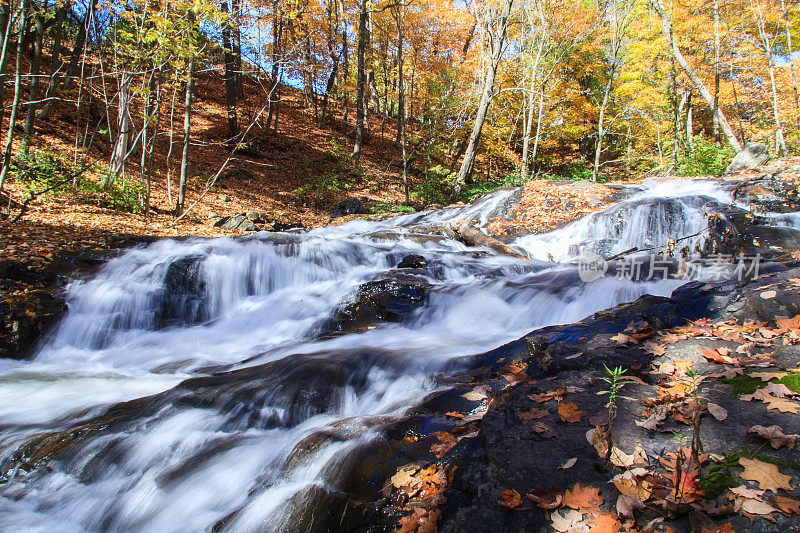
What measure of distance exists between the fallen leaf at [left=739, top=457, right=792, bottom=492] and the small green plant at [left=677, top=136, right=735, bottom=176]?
14830mm

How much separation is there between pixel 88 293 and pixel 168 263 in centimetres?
123

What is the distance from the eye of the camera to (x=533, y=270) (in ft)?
26.2

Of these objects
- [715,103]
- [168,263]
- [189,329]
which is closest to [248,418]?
[189,329]

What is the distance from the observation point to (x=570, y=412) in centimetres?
230

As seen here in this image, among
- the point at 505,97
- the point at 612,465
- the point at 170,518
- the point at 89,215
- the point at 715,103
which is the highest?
the point at 505,97

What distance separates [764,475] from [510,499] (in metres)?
1.01

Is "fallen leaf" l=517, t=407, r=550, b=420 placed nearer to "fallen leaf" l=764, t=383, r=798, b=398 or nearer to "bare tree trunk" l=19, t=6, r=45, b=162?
"fallen leaf" l=764, t=383, r=798, b=398

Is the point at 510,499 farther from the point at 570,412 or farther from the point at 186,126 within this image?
the point at 186,126

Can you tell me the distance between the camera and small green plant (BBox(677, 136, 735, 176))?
42.9 feet

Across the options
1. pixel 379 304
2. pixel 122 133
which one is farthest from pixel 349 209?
pixel 379 304

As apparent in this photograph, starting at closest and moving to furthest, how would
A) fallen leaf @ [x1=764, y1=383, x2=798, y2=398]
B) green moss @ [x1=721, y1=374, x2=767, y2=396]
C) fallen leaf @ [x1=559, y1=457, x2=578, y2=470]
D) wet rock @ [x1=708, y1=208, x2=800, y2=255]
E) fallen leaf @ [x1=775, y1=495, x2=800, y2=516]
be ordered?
1. fallen leaf @ [x1=775, y1=495, x2=800, y2=516]
2. fallen leaf @ [x1=559, y1=457, x2=578, y2=470]
3. fallen leaf @ [x1=764, y1=383, x2=798, y2=398]
4. green moss @ [x1=721, y1=374, x2=767, y2=396]
5. wet rock @ [x1=708, y1=208, x2=800, y2=255]

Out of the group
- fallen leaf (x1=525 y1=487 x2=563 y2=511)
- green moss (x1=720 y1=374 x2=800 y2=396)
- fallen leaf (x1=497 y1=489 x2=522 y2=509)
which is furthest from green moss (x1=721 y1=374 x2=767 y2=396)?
fallen leaf (x1=497 y1=489 x2=522 y2=509)

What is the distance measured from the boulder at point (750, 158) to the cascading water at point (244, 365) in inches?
121

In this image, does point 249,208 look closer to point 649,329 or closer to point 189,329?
point 189,329
